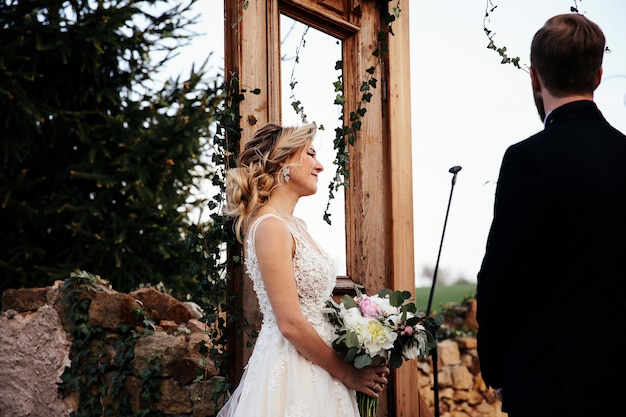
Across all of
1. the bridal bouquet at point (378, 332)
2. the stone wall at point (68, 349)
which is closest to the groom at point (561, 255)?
the bridal bouquet at point (378, 332)

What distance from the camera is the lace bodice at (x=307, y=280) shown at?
2752 mm

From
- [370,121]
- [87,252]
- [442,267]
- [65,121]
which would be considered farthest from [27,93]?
[442,267]

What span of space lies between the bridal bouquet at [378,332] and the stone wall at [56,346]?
149cm

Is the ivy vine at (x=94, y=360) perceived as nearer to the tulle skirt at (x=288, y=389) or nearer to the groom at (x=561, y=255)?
the tulle skirt at (x=288, y=389)

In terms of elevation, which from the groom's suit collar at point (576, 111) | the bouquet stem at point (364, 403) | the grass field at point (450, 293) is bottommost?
the bouquet stem at point (364, 403)

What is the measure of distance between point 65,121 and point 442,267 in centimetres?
620

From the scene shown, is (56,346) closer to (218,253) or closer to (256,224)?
(218,253)

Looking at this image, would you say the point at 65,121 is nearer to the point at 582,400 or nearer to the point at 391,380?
the point at 391,380

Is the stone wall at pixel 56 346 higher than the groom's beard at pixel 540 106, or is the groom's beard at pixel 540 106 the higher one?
the groom's beard at pixel 540 106

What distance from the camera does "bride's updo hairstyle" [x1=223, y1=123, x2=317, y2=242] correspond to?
2.95 metres

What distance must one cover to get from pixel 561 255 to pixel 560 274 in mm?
48

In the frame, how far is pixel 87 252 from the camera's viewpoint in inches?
296

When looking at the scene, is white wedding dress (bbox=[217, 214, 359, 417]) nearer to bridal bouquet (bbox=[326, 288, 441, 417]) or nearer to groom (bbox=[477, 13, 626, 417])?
bridal bouquet (bbox=[326, 288, 441, 417])

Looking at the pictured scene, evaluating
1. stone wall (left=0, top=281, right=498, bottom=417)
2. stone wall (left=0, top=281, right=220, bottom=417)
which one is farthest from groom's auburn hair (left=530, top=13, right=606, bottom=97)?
stone wall (left=0, top=281, right=220, bottom=417)
